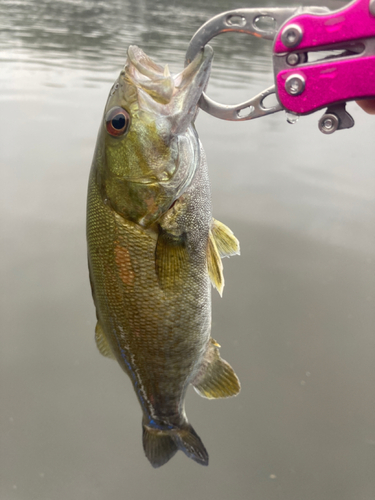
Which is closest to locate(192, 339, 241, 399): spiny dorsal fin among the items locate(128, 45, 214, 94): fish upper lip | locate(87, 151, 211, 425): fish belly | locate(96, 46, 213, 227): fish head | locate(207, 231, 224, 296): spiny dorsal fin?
locate(87, 151, 211, 425): fish belly

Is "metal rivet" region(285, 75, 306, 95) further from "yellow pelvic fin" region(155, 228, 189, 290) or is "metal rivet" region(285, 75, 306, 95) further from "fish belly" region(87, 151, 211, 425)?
"yellow pelvic fin" region(155, 228, 189, 290)

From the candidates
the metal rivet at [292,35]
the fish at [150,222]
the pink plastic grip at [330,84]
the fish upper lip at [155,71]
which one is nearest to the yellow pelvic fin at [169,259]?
the fish at [150,222]

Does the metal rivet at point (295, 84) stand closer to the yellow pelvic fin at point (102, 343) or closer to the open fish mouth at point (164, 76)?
the open fish mouth at point (164, 76)

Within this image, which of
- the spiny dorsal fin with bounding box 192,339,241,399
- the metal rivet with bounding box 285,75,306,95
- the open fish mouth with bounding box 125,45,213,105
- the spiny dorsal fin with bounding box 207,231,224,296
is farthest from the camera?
the spiny dorsal fin with bounding box 192,339,241,399

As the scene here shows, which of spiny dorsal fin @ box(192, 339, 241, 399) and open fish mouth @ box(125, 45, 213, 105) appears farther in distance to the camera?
spiny dorsal fin @ box(192, 339, 241, 399)

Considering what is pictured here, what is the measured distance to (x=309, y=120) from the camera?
686 centimetres

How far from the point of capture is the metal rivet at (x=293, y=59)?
1412 mm

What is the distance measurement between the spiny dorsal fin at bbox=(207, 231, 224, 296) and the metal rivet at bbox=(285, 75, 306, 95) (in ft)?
1.78

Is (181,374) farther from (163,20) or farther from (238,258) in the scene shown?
(163,20)

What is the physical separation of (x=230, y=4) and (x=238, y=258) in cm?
1817

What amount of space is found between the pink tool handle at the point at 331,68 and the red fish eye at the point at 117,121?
50 cm

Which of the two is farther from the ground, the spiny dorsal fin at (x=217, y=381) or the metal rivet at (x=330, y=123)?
the metal rivet at (x=330, y=123)

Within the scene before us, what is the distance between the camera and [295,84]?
140cm

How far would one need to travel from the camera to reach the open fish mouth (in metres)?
1.29
